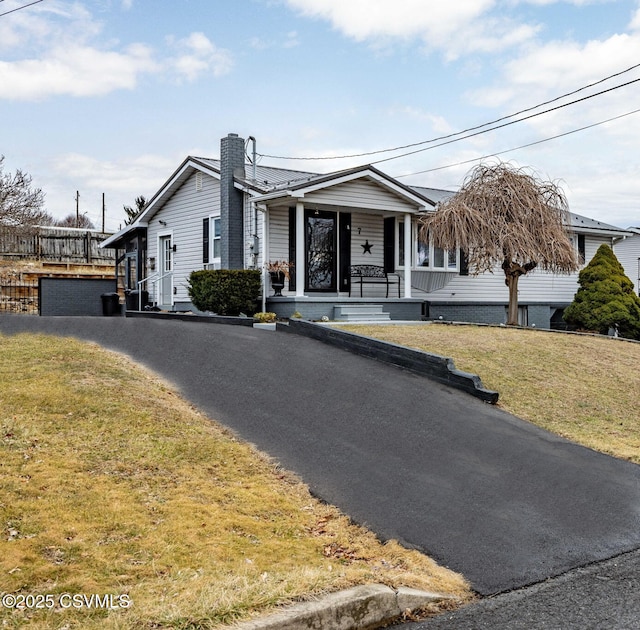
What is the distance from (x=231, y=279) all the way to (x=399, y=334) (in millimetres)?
4561

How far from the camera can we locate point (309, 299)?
15.8 metres

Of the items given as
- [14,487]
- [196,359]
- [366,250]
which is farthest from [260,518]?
[366,250]

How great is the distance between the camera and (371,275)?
18.3 metres

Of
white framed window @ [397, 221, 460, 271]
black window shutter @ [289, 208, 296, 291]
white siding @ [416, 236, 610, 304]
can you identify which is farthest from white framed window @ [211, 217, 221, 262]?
white siding @ [416, 236, 610, 304]

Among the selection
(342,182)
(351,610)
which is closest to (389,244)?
(342,182)

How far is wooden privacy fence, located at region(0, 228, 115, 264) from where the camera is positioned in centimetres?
2811

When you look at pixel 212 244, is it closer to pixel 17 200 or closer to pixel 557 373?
pixel 557 373

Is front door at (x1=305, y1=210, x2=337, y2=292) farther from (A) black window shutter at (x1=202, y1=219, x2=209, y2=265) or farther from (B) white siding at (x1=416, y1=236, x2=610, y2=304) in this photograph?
(B) white siding at (x1=416, y1=236, x2=610, y2=304)

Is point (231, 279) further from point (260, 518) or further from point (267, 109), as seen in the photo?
point (260, 518)

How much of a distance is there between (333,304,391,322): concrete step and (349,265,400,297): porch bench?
122 cm

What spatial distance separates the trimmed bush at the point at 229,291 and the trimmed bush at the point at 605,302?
9451 mm

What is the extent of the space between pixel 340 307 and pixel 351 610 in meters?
13.0

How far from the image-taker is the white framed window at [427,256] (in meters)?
18.6

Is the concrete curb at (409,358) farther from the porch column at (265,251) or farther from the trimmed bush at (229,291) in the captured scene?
the porch column at (265,251)
